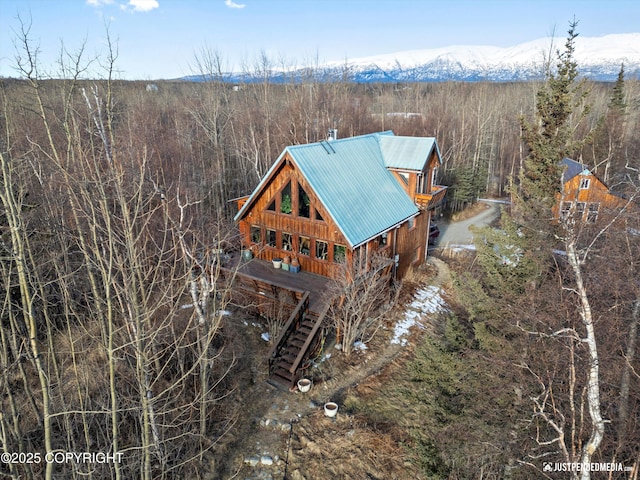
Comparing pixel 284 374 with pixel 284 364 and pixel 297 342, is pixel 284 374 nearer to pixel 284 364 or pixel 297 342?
pixel 284 364

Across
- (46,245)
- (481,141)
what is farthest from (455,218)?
(46,245)

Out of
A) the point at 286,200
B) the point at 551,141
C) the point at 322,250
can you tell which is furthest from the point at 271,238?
the point at 551,141

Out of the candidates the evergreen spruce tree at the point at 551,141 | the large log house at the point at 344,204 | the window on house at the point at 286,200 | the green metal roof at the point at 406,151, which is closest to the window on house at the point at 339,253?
the large log house at the point at 344,204

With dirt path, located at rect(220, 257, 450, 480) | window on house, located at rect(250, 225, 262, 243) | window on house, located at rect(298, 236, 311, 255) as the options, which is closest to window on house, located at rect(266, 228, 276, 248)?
window on house, located at rect(250, 225, 262, 243)
